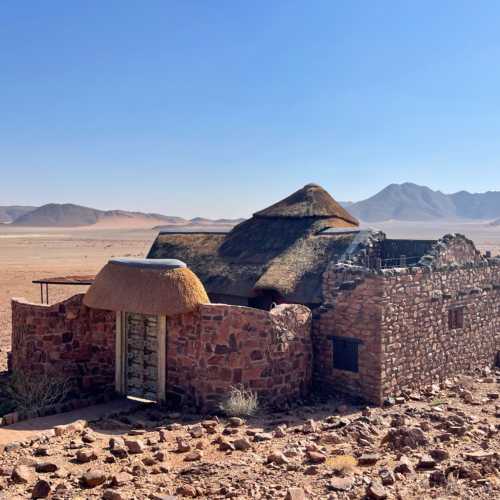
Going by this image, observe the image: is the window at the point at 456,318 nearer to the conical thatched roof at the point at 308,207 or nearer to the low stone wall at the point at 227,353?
the low stone wall at the point at 227,353

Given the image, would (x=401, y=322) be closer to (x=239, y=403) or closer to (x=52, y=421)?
(x=239, y=403)

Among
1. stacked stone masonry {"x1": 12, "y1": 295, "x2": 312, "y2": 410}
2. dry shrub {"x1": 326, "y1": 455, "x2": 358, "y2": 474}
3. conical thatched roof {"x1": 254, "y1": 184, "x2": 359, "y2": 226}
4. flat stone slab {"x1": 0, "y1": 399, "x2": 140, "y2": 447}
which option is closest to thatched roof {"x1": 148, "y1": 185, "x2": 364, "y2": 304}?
conical thatched roof {"x1": 254, "y1": 184, "x2": 359, "y2": 226}

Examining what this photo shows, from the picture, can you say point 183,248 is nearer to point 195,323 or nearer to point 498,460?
point 195,323

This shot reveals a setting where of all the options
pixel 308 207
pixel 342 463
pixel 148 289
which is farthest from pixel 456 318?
pixel 148 289

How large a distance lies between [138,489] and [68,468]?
1.38 metres

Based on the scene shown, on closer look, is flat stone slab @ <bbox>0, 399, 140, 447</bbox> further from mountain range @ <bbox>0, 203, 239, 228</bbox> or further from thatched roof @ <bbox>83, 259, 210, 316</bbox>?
mountain range @ <bbox>0, 203, 239, 228</bbox>

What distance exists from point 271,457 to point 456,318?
24.5 feet

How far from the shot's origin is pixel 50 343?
13.4 m

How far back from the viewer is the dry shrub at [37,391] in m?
12.4

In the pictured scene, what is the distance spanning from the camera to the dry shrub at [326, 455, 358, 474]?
886 centimetres

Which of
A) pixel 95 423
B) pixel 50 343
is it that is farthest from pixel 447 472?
pixel 50 343

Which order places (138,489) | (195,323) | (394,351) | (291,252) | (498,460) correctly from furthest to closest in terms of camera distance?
(291,252), (394,351), (195,323), (498,460), (138,489)

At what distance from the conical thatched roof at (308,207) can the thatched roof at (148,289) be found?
21.9ft

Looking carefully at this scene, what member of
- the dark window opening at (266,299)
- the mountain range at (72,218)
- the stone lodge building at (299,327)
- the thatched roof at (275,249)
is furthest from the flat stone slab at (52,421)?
the mountain range at (72,218)
